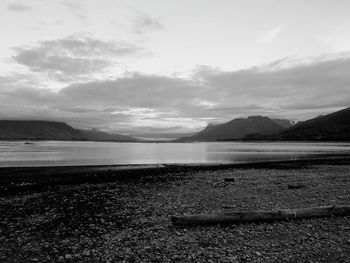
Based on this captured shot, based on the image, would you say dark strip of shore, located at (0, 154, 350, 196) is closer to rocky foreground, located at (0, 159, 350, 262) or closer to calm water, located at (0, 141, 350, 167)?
rocky foreground, located at (0, 159, 350, 262)

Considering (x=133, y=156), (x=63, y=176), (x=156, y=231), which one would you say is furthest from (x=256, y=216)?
(x=133, y=156)

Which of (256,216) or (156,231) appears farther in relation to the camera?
(256,216)

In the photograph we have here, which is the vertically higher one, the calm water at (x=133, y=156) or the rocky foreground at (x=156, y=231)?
the rocky foreground at (x=156, y=231)

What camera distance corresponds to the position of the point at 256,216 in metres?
12.9

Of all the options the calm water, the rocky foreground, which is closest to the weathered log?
the rocky foreground

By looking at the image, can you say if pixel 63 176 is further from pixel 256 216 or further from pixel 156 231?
pixel 256 216

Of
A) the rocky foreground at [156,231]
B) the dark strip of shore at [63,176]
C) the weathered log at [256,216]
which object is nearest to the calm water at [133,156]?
the dark strip of shore at [63,176]

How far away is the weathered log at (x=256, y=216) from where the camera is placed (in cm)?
1254

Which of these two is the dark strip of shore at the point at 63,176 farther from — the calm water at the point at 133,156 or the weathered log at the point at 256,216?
the weathered log at the point at 256,216

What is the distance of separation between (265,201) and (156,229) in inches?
355

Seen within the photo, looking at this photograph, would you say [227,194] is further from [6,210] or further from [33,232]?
[6,210]

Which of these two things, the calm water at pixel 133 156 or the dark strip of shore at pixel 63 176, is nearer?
the dark strip of shore at pixel 63 176

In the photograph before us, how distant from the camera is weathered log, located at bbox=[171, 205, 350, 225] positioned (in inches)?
494

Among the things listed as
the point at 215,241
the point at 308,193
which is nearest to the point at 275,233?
the point at 215,241
